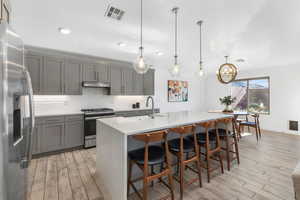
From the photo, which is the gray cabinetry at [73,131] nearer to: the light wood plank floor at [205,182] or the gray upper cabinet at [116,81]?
the light wood plank floor at [205,182]

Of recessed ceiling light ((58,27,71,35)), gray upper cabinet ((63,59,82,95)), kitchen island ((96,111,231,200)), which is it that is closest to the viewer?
kitchen island ((96,111,231,200))

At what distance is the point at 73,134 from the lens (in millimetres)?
3426

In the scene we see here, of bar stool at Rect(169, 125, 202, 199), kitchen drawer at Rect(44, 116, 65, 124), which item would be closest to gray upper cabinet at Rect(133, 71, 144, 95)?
kitchen drawer at Rect(44, 116, 65, 124)

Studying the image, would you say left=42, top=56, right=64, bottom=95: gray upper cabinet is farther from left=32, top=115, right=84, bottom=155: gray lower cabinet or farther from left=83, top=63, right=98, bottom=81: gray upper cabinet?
left=32, top=115, right=84, bottom=155: gray lower cabinet

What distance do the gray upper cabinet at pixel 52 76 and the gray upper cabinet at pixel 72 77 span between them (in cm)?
11

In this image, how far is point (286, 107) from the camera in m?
4.91

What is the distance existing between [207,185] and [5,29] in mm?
2904

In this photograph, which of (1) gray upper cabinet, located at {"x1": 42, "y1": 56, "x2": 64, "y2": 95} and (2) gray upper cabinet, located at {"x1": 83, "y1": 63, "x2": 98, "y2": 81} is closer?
(1) gray upper cabinet, located at {"x1": 42, "y1": 56, "x2": 64, "y2": 95}

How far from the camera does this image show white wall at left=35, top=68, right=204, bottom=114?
361 cm

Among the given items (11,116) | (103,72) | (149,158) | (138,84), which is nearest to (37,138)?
(103,72)

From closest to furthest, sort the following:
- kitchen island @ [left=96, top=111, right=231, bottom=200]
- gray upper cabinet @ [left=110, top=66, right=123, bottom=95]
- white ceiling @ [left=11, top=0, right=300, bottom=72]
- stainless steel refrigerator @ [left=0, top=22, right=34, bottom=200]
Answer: stainless steel refrigerator @ [left=0, top=22, right=34, bottom=200] < kitchen island @ [left=96, top=111, right=231, bottom=200] < white ceiling @ [left=11, top=0, right=300, bottom=72] < gray upper cabinet @ [left=110, top=66, right=123, bottom=95]

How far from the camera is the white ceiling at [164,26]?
2.14 metres

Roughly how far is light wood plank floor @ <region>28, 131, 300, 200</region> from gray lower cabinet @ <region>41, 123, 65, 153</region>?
219 millimetres

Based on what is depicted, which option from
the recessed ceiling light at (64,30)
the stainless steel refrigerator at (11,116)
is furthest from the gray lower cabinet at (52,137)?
the stainless steel refrigerator at (11,116)
